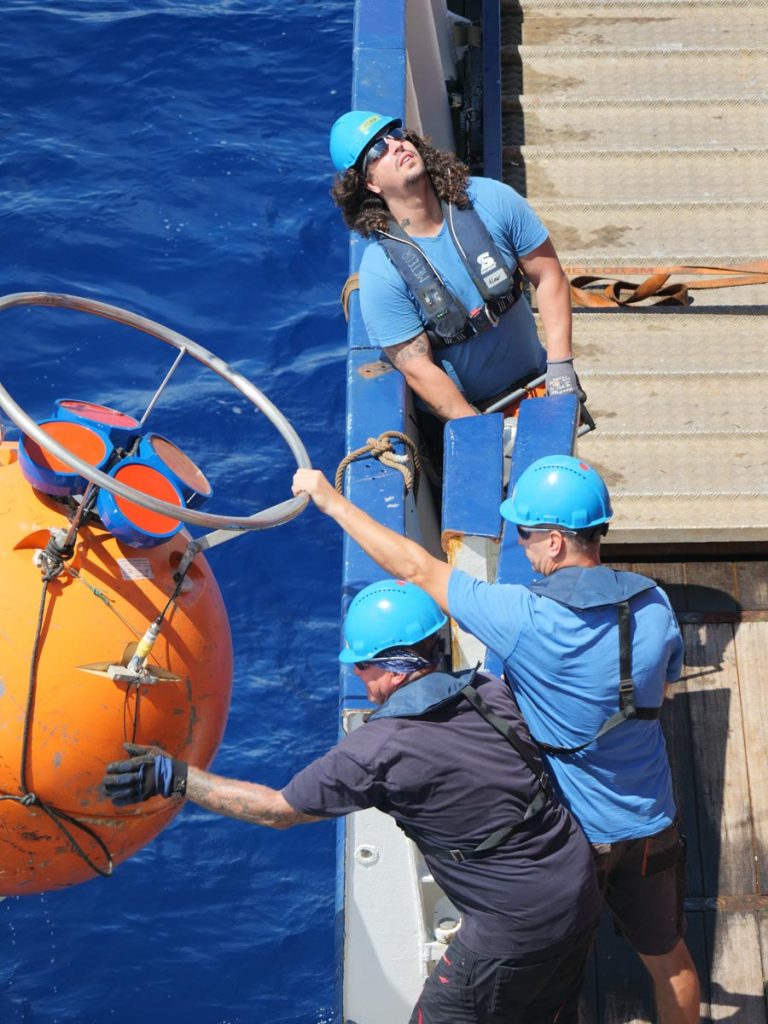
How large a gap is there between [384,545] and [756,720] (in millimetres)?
1804

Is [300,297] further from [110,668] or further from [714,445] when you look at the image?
[110,668]

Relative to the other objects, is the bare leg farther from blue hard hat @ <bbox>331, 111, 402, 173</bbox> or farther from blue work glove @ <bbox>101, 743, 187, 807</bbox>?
blue hard hat @ <bbox>331, 111, 402, 173</bbox>

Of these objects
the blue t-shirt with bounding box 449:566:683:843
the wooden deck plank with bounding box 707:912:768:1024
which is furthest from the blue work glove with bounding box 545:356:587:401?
the wooden deck plank with bounding box 707:912:768:1024

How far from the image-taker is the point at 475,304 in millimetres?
4871

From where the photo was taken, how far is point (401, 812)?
353 centimetres

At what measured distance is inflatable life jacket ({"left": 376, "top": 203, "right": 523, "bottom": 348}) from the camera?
4762 millimetres

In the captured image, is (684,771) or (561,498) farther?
(684,771)

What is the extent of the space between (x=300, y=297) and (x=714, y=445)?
15.7 ft

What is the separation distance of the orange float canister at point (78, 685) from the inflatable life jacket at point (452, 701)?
0.57 meters

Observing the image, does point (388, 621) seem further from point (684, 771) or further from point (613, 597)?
point (684, 771)

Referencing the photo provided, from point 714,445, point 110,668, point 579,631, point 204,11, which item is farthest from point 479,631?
point 204,11

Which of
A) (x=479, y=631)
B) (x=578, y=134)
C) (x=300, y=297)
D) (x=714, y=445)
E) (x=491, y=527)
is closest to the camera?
(x=479, y=631)

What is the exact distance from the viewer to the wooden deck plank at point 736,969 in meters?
4.45

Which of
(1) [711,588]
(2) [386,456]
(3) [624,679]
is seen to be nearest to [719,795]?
(1) [711,588]
